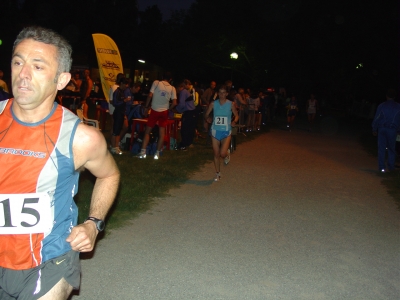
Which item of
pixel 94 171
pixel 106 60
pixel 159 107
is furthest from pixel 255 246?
pixel 106 60

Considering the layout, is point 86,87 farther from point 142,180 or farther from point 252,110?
point 252,110

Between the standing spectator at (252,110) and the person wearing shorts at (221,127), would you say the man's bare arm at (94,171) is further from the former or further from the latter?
the standing spectator at (252,110)

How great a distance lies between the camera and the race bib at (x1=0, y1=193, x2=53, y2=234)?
2.47 m

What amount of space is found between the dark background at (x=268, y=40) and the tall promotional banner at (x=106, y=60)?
1891 centimetres

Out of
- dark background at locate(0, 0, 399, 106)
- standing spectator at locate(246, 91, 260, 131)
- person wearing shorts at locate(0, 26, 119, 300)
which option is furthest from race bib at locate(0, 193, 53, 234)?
dark background at locate(0, 0, 399, 106)

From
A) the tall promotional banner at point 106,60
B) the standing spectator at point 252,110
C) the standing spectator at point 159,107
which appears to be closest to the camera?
the standing spectator at point 159,107

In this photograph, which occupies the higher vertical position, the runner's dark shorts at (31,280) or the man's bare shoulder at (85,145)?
the man's bare shoulder at (85,145)

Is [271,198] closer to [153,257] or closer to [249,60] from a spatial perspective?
[153,257]

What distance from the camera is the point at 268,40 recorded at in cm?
4259

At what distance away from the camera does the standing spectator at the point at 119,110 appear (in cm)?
1325

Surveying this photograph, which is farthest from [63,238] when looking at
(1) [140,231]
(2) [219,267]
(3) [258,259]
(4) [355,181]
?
(4) [355,181]

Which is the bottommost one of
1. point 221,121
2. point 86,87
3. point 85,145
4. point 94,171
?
point 221,121

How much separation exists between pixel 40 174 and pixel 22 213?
0.69 feet

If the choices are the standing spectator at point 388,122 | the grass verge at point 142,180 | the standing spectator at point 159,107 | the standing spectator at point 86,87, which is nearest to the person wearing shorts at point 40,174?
the grass verge at point 142,180
